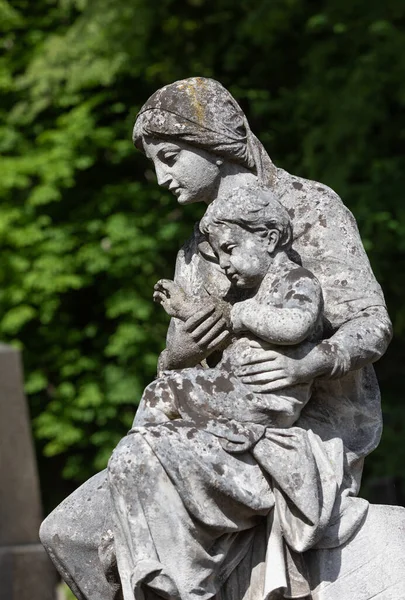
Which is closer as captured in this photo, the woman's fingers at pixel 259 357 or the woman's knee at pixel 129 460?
the woman's knee at pixel 129 460

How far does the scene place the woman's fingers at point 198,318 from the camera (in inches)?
205

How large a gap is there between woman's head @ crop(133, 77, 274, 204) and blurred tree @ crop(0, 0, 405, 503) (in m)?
6.56

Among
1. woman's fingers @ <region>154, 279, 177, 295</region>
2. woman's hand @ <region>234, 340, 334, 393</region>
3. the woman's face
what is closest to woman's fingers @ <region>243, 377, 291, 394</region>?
woman's hand @ <region>234, 340, 334, 393</region>

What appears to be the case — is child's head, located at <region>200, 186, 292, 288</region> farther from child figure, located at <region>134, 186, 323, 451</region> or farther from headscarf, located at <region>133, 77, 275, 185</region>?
headscarf, located at <region>133, 77, 275, 185</region>

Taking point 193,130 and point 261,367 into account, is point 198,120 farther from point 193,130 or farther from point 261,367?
point 261,367

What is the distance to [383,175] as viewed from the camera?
11.8 m

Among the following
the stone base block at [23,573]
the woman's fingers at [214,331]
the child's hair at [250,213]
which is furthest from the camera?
the stone base block at [23,573]

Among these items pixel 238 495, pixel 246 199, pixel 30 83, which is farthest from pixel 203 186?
pixel 30 83

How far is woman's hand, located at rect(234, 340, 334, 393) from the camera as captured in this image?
15.8ft

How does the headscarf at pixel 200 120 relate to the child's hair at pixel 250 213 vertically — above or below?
above

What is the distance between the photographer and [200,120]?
5.20 m

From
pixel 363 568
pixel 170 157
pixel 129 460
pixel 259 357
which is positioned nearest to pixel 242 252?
pixel 259 357

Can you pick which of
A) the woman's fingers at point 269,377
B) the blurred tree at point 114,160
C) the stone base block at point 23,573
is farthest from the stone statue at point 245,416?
the blurred tree at point 114,160

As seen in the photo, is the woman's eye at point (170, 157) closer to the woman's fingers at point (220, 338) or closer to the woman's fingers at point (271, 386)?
the woman's fingers at point (220, 338)
